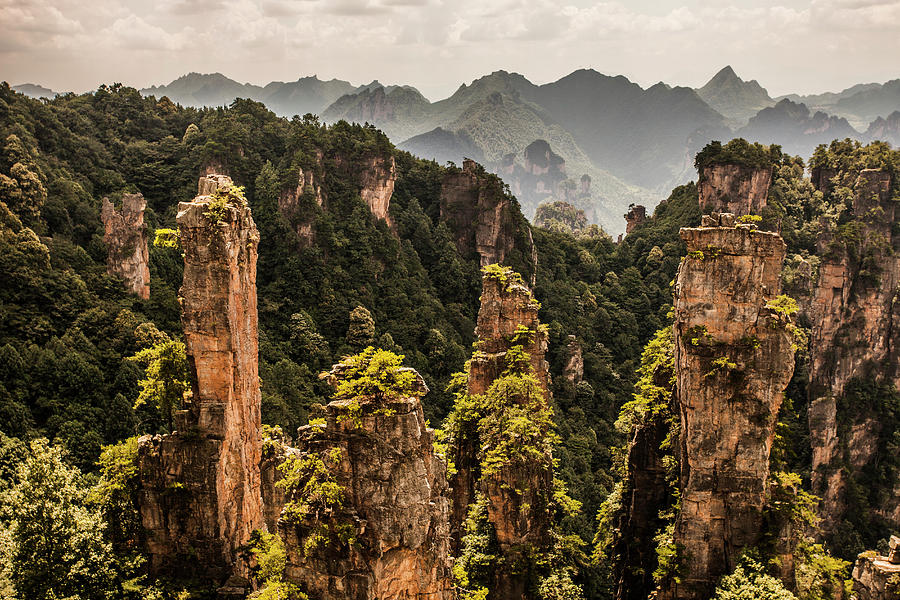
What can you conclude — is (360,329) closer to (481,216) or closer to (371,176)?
(371,176)

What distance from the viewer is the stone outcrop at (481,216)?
6962 cm

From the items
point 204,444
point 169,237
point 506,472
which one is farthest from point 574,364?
point 169,237

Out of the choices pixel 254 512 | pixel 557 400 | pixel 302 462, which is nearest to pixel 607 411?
pixel 557 400

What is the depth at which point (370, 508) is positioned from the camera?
13586 mm

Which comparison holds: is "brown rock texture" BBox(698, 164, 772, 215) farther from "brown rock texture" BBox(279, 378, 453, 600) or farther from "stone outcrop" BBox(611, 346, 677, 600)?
"brown rock texture" BBox(279, 378, 453, 600)

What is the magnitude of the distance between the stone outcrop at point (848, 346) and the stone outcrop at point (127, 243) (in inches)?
1890

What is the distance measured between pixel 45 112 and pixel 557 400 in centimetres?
4904

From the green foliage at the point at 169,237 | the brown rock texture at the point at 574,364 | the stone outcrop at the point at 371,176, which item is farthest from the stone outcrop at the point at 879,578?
the stone outcrop at the point at 371,176

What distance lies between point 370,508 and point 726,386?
1246 cm

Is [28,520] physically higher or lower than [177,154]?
lower

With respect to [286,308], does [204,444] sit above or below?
below

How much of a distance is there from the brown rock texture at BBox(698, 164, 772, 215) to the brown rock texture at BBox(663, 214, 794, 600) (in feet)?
151

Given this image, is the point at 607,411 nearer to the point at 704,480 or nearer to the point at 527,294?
the point at 527,294

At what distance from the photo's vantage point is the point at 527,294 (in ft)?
92.2
